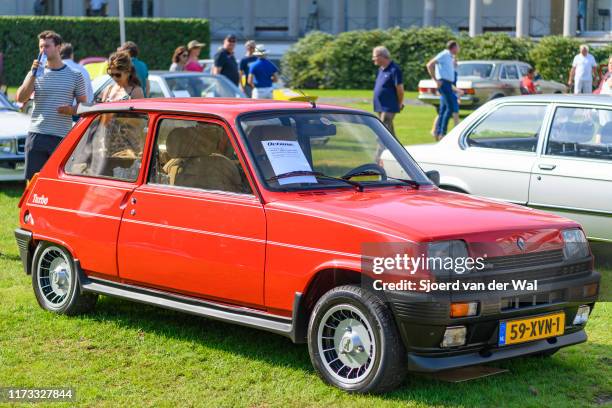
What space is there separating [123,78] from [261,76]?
868 centimetres

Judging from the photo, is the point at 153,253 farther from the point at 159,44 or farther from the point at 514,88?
the point at 159,44

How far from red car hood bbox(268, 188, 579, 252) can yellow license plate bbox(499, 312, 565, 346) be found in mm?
430

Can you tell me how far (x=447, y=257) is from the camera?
5.28m

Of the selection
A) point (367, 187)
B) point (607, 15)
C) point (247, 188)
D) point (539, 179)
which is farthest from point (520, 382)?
point (607, 15)

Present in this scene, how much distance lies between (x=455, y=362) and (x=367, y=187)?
1.35 m

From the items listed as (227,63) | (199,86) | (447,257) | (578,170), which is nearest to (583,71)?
(227,63)

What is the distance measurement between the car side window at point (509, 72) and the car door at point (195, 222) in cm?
2680

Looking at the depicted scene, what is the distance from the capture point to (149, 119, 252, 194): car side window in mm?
6199

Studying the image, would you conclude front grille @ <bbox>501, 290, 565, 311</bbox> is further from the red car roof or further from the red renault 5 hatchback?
the red car roof

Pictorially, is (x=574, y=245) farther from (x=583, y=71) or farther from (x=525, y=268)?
(x=583, y=71)

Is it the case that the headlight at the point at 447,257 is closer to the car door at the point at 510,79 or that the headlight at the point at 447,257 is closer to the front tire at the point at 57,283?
the front tire at the point at 57,283

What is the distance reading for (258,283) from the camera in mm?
5852

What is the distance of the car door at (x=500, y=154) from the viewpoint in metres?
9.09

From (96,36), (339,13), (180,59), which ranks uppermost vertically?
(339,13)
